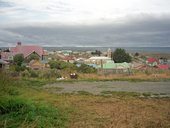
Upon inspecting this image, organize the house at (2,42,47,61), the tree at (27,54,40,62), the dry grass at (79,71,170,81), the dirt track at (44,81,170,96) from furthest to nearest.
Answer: the house at (2,42,47,61), the tree at (27,54,40,62), the dry grass at (79,71,170,81), the dirt track at (44,81,170,96)

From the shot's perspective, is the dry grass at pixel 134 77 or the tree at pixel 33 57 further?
the tree at pixel 33 57

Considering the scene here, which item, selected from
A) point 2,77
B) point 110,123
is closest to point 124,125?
point 110,123

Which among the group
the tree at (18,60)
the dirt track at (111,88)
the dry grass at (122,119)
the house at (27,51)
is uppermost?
the house at (27,51)

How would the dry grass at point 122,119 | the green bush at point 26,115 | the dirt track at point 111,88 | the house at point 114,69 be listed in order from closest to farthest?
the green bush at point 26,115
the dry grass at point 122,119
the dirt track at point 111,88
the house at point 114,69

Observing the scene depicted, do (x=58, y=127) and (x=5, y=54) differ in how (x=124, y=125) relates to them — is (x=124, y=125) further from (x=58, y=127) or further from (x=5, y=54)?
(x=5, y=54)

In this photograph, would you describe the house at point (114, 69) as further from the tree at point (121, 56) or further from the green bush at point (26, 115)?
the green bush at point (26, 115)

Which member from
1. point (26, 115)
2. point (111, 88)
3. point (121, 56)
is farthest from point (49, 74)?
point (26, 115)

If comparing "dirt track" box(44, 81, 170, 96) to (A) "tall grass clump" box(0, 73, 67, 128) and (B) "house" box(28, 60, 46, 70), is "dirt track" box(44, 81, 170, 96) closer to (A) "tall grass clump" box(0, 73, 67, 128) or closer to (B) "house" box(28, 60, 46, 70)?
(B) "house" box(28, 60, 46, 70)

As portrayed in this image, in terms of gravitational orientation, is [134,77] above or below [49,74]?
below

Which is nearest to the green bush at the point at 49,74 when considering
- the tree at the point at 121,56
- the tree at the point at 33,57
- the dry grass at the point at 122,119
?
the tree at the point at 33,57

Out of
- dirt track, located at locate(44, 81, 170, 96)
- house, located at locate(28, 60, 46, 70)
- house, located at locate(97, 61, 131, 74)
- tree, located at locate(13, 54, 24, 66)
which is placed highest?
tree, located at locate(13, 54, 24, 66)

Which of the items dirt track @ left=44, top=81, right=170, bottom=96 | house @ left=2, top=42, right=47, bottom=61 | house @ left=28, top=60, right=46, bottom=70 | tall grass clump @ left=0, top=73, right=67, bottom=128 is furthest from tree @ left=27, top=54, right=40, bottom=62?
tall grass clump @ left=0, top=73, right=67, bottom=128

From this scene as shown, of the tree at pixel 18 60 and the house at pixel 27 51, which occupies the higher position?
the house at pixel 27 51

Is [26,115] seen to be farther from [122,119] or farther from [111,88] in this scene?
[111,88]
